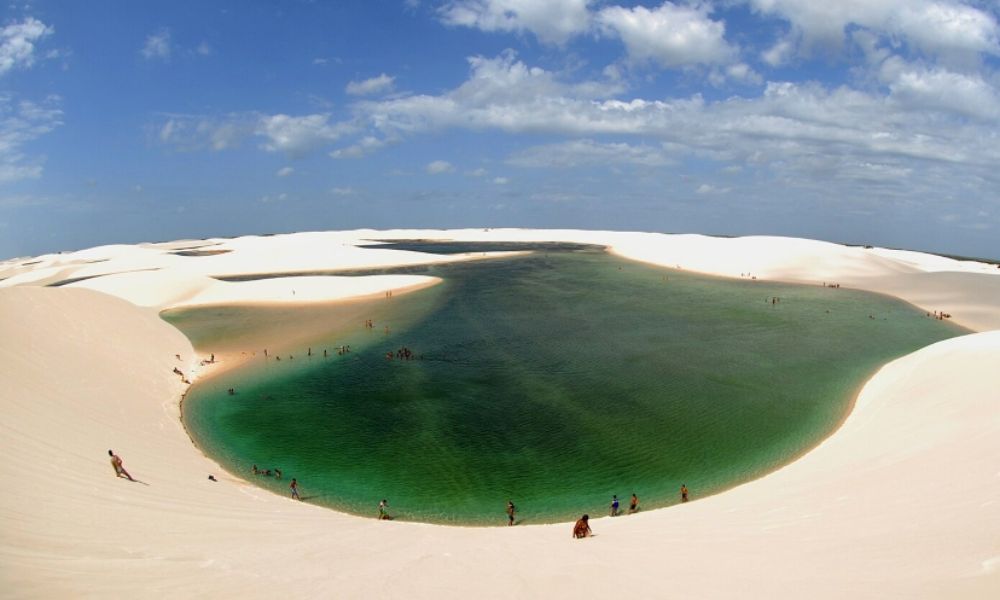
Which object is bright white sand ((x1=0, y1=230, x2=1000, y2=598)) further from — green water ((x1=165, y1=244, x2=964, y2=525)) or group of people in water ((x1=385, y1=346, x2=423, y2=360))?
group of people in water ((x1=385, y1=346, x2=423, y2=360))

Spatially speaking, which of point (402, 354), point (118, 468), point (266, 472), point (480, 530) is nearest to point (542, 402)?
point (480, 530)

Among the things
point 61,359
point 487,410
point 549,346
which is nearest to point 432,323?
point 549,346

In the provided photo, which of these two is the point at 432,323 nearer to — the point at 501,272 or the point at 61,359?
the point at 61,359

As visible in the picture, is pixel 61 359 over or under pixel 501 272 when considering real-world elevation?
under

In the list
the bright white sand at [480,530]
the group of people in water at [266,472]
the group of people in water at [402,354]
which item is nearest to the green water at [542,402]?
the group of people in water at [266,472]

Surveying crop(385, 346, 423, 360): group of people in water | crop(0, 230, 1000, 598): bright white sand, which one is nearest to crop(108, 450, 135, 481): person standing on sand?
crop(0, 230, 1000, 598): bright white sand

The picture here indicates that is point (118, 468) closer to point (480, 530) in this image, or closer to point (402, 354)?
point (480, 530)
